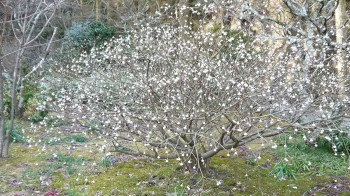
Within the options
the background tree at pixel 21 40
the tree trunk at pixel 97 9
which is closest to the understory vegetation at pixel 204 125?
the background tree at pixel 21 40

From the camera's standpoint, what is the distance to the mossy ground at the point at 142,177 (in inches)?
176

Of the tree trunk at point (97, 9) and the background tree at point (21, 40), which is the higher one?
the tree trunk at point (97, 9)

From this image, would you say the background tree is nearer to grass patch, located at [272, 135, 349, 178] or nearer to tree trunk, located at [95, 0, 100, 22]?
grass patch, located at [272, 135, 349, 178]

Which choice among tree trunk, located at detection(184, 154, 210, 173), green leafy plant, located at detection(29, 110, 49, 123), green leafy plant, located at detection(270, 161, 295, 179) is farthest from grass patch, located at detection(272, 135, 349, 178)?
green leafy plant, located at detection(29, 110, 49, 123)

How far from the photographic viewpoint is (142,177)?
16.2 ft

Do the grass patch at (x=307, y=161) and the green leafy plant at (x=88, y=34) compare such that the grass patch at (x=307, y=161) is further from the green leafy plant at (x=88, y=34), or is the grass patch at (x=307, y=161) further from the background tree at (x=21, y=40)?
the green leafy plant at (x=88, y=34)

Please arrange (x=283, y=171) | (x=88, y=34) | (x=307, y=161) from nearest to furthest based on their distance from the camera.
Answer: (x=283, y=171)
(x=307, y=161)
(x=88, y=34)

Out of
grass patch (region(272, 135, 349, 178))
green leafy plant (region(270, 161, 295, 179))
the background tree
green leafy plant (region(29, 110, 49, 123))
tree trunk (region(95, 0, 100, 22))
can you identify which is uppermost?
tree trunk (region(95, 0, 100, 22))

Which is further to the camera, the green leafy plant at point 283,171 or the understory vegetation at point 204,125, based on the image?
the green leafy plant at point 283,171

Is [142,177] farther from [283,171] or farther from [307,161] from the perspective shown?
[307,161]

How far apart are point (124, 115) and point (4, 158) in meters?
2.89

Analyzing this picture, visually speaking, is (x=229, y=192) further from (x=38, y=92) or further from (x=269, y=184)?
(x=38, y=92)

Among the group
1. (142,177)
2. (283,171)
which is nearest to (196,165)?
(142,177)

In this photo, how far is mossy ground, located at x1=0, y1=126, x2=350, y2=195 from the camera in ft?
14.7
